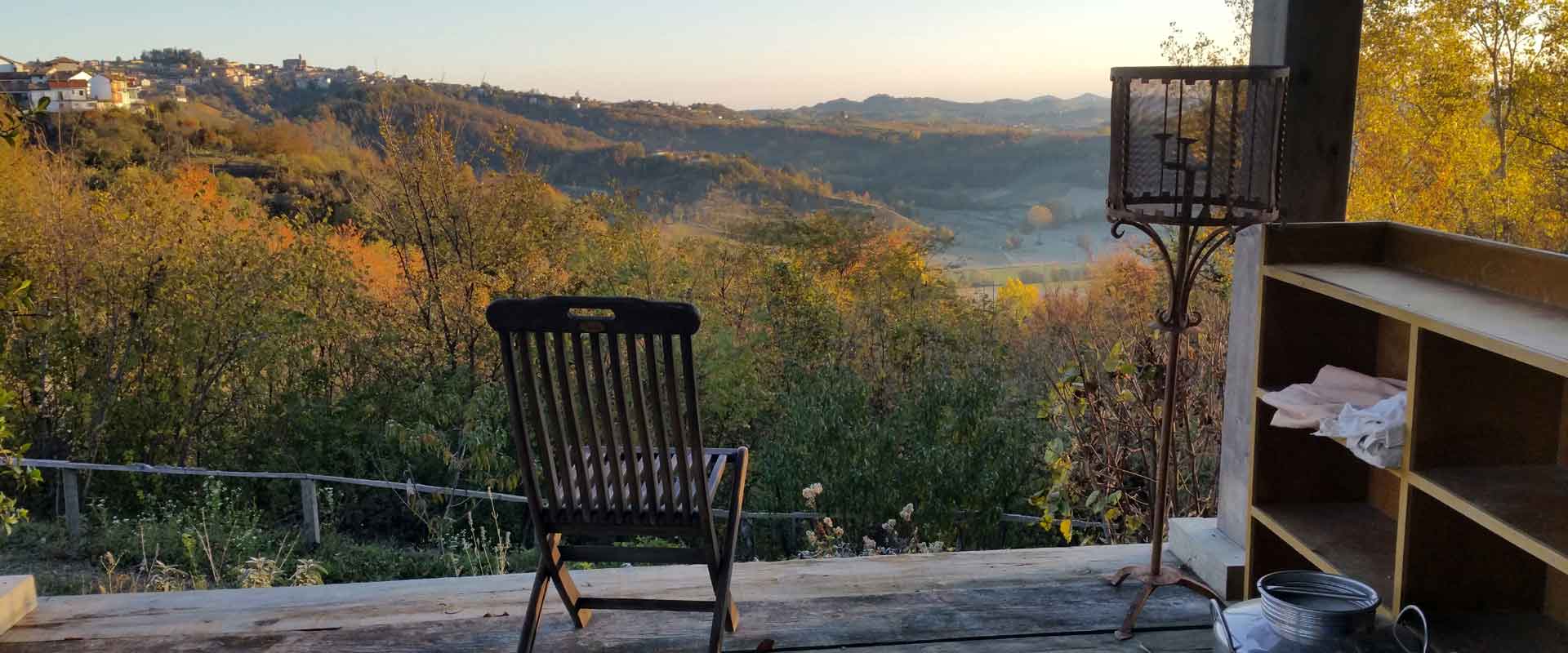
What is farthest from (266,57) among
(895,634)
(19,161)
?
(895,634)

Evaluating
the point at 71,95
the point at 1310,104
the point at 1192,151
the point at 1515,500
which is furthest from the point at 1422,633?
the point at 71,95

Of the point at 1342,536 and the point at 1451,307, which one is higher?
the point at 1451,307

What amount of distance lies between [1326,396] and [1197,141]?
24.7 inches

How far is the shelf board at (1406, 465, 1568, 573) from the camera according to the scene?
72.6 inches

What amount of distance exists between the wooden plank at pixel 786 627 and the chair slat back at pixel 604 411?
1.36 ft

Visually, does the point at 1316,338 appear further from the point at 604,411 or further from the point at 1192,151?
the point at 604,411

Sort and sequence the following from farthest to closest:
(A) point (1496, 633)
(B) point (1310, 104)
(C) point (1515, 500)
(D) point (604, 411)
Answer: (B) point (1310, 104), (D) point (604, 411), (A) point (1496, 633), (C) point (1515, 500)

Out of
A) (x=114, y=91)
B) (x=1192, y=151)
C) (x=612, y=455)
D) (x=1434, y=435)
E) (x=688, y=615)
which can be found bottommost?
(x=688, y=615)

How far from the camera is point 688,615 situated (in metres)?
2.93

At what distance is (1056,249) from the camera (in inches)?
582

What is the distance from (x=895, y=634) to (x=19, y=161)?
952cm

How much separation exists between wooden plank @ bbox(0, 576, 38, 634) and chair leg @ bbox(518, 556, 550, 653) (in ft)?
4.37

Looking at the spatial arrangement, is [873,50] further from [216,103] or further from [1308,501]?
[1308,501]

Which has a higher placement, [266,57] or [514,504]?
[266,57]
